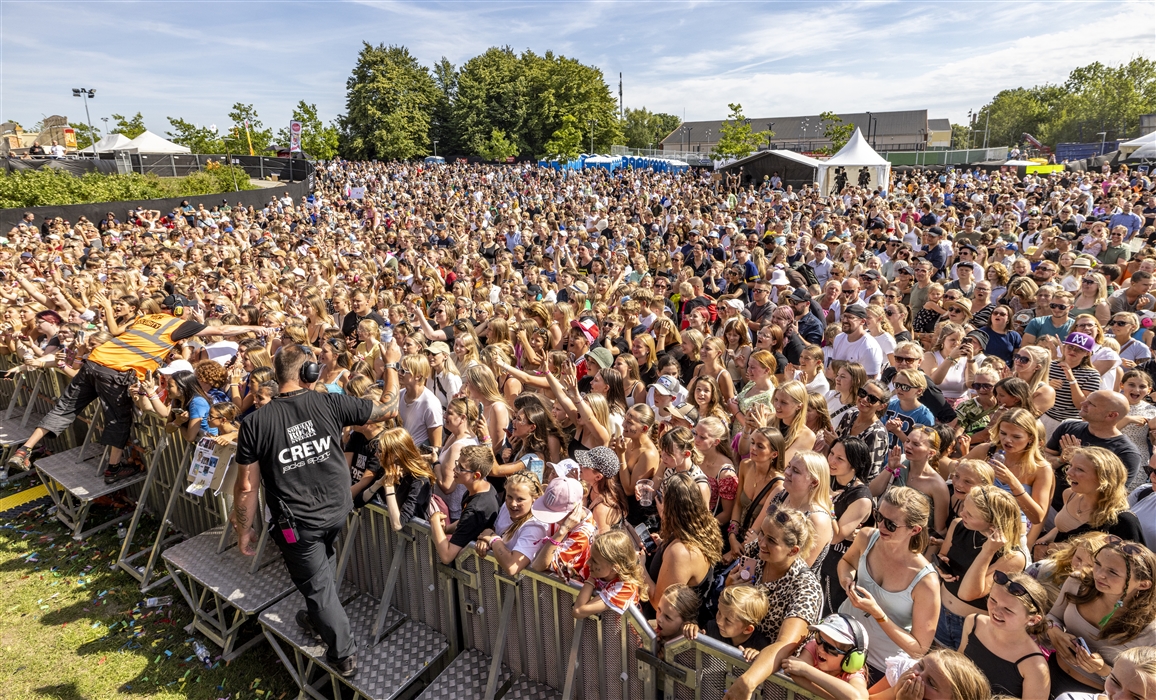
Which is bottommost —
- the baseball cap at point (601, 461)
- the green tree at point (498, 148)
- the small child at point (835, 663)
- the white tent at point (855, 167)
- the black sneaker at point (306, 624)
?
the black sneaker at point (306, 624)

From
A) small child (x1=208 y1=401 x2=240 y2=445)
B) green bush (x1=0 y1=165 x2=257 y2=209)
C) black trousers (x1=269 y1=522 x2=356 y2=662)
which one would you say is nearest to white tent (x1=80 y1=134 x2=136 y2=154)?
green bush (x1=0 y1=165 x2=257 y2=209)

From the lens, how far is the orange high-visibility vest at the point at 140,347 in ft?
20.2

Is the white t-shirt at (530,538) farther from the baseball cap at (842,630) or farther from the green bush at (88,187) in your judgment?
the green bush at (88,187)

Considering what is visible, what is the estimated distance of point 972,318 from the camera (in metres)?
6.71

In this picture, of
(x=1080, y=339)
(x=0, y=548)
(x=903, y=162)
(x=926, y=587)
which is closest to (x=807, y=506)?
(x=926, y=587)

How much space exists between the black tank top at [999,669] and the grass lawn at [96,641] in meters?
4.08

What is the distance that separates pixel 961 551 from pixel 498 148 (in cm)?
5959

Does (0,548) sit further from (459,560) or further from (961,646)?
(961,646)

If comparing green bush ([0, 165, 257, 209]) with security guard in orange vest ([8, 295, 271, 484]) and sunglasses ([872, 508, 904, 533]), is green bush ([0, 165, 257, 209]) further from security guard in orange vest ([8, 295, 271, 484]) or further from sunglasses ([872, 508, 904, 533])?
sunglasses ([872, 508, 904, 533])

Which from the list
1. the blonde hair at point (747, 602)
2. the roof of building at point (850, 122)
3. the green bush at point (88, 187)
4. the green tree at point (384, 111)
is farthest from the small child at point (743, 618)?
the roof of building at point (850, 122)

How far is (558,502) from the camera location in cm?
328

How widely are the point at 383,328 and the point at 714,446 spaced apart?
4744mm

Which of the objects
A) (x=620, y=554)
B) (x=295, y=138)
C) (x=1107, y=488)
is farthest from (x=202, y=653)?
(x=295, y=138)

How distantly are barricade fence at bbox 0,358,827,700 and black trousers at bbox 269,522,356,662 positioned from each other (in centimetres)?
28
